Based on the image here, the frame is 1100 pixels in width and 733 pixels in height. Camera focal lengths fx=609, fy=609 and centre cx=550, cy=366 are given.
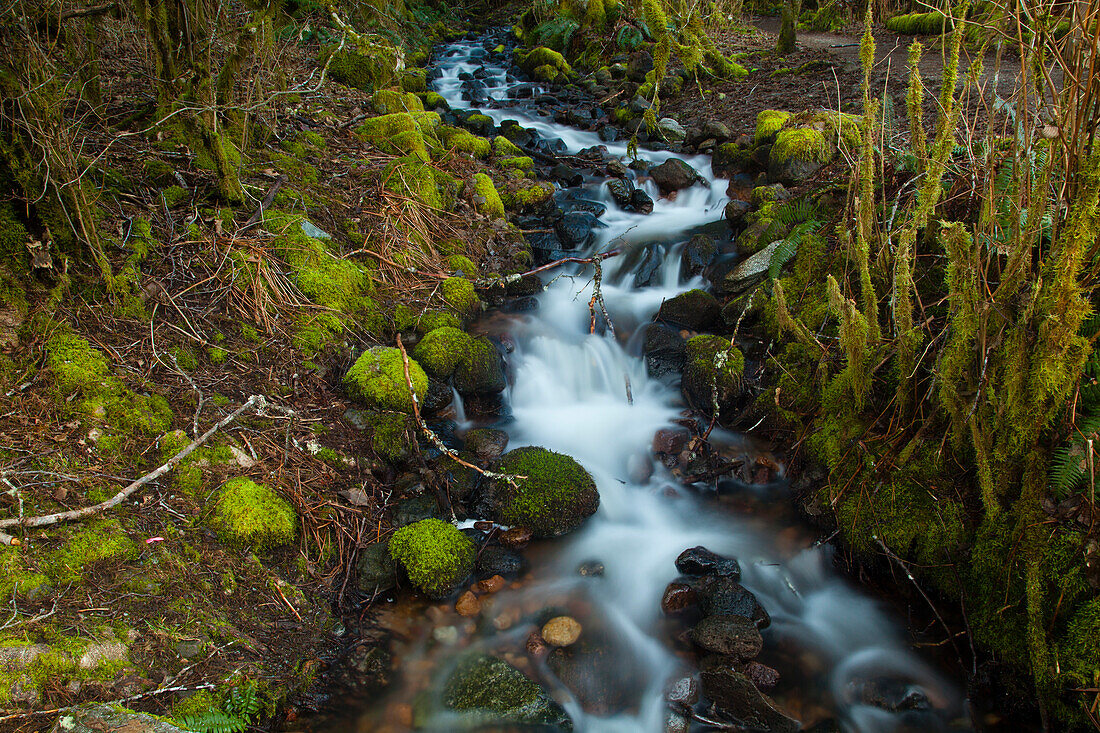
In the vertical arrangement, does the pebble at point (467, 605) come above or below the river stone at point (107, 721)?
below

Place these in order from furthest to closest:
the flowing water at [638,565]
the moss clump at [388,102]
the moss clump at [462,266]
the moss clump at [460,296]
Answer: the moss clump at [388,102] → the moss clump at [462,266] → the moss clump at [460,296] → the flowing water at [638,565]

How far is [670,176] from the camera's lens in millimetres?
8477

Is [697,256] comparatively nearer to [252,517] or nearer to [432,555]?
[432,555]

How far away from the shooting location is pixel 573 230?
7344 millimetres

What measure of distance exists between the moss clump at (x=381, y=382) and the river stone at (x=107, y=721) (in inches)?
89.2

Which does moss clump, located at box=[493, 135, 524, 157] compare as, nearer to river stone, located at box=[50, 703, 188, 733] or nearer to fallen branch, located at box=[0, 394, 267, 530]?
fallen branch, located at box=[0, 394, 267, 530]

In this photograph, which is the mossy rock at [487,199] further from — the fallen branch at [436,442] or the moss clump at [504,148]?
the fallen branch at [436,442]

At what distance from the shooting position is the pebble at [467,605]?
3.67 meters

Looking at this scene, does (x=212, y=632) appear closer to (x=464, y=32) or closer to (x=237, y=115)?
(x=237, y=115)

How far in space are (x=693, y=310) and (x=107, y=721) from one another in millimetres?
5078

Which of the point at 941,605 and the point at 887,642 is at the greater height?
the point at 941,605

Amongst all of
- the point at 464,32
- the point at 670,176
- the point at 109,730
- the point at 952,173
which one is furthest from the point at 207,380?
the point at 464,32

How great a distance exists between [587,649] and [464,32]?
19.9 m

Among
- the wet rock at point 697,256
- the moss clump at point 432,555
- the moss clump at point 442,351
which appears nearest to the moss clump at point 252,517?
the moss clump at point 432,555
